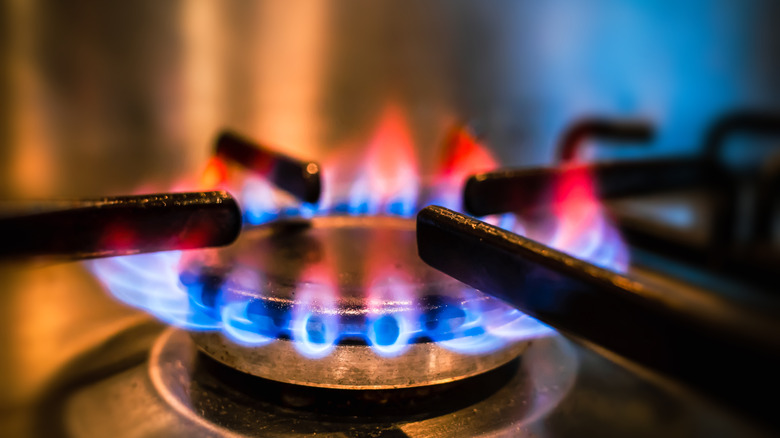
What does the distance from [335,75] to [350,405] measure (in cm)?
54

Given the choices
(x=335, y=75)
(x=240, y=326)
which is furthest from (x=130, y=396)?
(x=335, y=75)

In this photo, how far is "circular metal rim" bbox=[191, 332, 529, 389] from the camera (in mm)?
373

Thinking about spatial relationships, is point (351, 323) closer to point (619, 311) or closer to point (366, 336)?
point (366, 336)

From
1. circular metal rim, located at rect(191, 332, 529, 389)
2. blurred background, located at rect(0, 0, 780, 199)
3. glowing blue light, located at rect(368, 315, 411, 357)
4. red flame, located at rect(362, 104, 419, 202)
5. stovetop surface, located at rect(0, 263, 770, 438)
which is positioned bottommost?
stovetop surface, located at rect(0, 263, 770, 438)

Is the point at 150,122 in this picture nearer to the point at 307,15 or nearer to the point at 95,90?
the point at 95,90

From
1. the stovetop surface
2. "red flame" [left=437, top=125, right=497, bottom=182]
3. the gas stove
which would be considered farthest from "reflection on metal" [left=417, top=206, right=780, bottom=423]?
"red flame" [left=437, top=125, right=497, bottom=182]

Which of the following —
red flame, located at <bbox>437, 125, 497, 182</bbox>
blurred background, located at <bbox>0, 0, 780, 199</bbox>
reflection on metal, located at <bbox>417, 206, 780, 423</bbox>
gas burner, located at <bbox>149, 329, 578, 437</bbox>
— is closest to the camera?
A: reflection on metal, located at <bbox>417, 206, 780, 423</bbox>

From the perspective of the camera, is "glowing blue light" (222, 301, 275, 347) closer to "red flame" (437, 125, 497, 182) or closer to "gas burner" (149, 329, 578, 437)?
"gas burner" (149, 329, 578, 437)

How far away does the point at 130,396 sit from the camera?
0.39m

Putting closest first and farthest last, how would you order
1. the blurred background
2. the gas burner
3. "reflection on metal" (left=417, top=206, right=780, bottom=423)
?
"reflection on metal" (left=417, top=206, right=780, bottom=423) → the gas burner → the blurred background

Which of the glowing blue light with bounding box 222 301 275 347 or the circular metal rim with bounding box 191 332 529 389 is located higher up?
the glowing blue light with bounding box 222 301 275 347

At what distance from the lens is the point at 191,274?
1.37ft

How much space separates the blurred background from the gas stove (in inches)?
9.0

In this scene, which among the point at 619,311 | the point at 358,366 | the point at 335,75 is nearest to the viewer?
the point at 619,311
